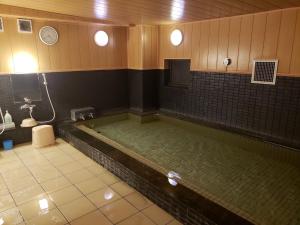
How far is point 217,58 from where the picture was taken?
4.15 m

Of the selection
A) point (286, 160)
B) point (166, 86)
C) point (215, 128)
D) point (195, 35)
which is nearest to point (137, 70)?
point (166, 86)

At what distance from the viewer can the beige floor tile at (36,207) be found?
7.45 ft

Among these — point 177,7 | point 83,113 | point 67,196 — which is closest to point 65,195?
point 67,196

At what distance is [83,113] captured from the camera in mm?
4699

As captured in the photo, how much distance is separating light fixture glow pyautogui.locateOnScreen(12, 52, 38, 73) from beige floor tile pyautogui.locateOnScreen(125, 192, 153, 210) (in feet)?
9.78

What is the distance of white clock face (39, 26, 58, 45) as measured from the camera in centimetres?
411

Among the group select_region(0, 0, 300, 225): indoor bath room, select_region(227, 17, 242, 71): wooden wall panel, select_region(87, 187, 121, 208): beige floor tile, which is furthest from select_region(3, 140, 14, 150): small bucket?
select_region(227, 17, 242, 71): wooden wall panel

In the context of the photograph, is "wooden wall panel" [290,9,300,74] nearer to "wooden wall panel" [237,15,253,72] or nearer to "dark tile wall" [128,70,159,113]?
"wooden wall panel" [237,15,253,72]

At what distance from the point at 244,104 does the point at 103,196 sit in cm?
275

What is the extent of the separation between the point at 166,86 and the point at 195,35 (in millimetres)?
1329

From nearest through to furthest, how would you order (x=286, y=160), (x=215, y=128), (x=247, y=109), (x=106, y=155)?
(x=106, y=155)
(x=286, y=160)
(x=247, y=109)
(x=215, y=128)

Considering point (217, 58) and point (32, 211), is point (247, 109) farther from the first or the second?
point (32, 211)

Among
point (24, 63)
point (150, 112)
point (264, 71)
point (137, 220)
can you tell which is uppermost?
point (24, 63)

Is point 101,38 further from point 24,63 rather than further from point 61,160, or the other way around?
point 61,160
